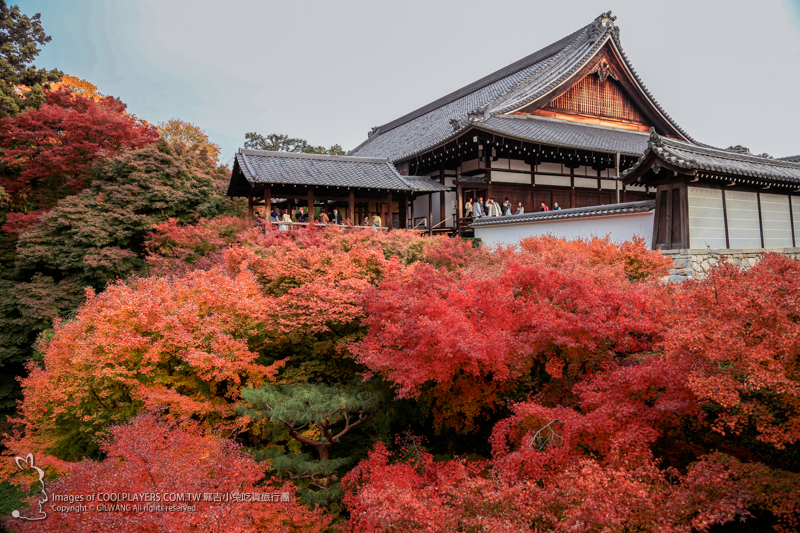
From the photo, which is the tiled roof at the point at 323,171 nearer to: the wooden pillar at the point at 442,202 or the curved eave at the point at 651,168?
the wooden pillar at the point at 442,202

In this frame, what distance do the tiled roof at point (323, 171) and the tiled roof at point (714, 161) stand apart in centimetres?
904

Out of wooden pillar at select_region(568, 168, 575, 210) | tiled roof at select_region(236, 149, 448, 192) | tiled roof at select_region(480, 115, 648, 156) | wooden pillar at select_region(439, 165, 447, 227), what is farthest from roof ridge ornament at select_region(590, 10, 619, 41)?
tiled roof at select_region(236, 149, 448, 192)

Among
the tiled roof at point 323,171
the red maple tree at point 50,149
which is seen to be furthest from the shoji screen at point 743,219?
the red maple tree at point 50,149

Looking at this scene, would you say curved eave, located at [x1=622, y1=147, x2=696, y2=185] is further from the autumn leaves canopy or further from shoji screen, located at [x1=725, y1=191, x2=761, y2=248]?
shoji screen, located at [x1=725, y1=191, x2=761, y2=248]

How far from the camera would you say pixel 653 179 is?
425 inches

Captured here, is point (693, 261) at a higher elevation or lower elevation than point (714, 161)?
lower

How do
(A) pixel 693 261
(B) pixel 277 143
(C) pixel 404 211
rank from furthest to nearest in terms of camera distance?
(B) pixel 277 143 < (C) pixel 404 211 < (A) pixel 693 261

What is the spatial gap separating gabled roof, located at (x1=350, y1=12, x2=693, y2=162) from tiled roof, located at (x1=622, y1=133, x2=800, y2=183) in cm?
646

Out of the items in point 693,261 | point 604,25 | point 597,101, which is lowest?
point 693,261

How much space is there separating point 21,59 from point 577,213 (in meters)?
26.2

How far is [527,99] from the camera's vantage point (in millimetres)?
20016

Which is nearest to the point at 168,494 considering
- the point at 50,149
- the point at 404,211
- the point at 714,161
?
the point at 714,161

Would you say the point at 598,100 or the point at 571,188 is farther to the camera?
the point at 598,100

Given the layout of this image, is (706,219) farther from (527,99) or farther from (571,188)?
(527,99)
